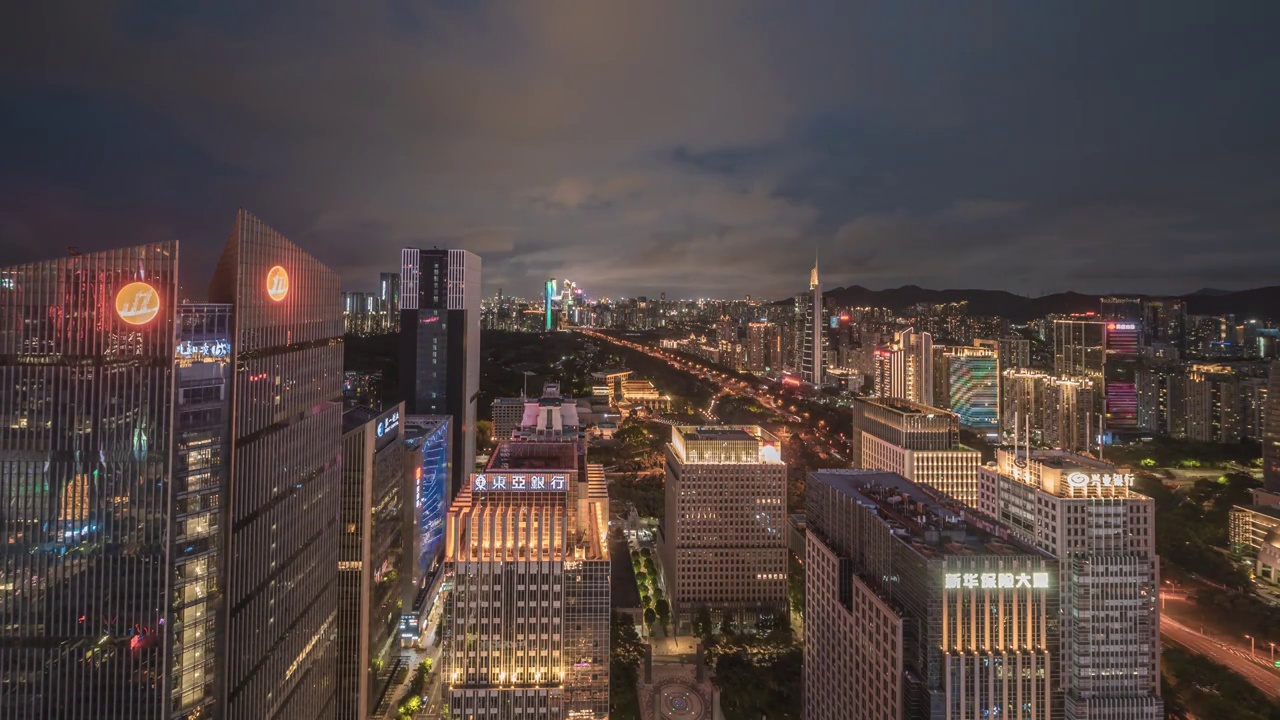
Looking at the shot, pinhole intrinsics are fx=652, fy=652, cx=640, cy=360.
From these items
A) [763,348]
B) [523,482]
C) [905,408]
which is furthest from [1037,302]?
[523,482]

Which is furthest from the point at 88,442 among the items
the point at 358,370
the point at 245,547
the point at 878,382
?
the point at 878,382

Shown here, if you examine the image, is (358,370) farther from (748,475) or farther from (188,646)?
(188,646)

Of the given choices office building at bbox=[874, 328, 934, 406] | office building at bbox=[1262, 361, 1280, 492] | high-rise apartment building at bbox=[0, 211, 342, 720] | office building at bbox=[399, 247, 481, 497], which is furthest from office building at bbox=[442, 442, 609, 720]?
office building at bbox=[874, 328, 934, 406]

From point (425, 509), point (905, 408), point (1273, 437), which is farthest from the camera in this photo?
point (905, 408)

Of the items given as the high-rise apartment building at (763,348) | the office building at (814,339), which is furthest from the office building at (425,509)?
the high-rise apartment building at (763,348)

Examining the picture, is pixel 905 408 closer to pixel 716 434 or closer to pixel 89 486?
pixel 716 434
